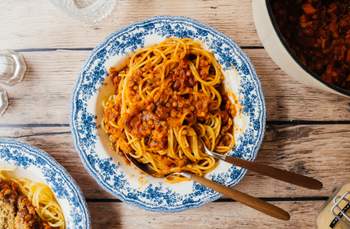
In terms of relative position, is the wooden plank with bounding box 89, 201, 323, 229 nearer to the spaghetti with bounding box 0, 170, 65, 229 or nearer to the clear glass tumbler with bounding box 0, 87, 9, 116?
the spaghetti with bounding box 0, 170, 65, 229

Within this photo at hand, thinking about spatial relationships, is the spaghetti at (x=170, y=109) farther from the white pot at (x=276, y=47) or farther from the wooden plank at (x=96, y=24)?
the white pot at (x=276, y=47)

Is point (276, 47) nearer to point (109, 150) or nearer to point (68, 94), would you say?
point (109, 150)

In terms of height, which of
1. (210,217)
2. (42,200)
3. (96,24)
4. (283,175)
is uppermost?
(96,24)

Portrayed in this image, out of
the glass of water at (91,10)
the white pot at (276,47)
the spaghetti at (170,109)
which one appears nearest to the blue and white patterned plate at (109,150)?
the spaghetti at (170,109)

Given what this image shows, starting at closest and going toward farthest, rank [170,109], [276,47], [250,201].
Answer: [276,47], [250,201], [170,109]

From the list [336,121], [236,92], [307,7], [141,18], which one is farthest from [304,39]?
[141,18]

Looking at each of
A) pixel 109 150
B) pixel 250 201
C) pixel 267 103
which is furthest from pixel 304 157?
pixel 109 150
